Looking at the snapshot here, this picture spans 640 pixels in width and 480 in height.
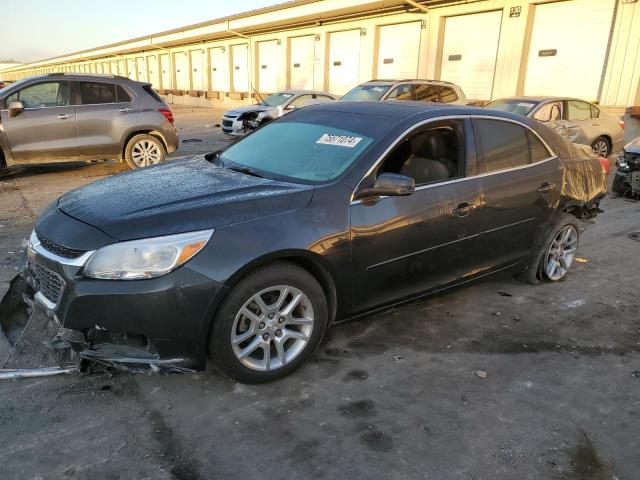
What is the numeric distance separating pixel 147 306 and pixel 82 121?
7.47 meters

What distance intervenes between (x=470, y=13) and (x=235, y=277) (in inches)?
696

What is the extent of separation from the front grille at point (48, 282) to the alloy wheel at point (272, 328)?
0.96 meters

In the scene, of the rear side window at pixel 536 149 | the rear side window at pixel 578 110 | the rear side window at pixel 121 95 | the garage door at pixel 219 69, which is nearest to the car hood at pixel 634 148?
the rear side window at pixel 578 110

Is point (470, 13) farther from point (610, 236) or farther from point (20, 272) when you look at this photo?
point (20, 272)

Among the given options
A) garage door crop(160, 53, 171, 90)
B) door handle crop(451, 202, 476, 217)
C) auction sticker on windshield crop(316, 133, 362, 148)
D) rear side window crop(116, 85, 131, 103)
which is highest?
garage door crop(160, 53, 171, 90)

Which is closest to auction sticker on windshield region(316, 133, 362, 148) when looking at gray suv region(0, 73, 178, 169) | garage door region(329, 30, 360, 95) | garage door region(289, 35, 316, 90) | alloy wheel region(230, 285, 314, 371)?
alloy wheel region(230, 285, 314, 371)

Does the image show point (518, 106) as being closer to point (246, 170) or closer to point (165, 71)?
point (246, 170)

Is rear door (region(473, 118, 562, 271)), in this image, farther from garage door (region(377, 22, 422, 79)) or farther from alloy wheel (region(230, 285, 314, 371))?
garage door (region(377, 22, 422, 79))

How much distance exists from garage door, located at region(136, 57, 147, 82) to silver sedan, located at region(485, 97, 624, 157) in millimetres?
40460

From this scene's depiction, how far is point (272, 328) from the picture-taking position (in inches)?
116

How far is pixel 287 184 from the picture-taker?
321 cm

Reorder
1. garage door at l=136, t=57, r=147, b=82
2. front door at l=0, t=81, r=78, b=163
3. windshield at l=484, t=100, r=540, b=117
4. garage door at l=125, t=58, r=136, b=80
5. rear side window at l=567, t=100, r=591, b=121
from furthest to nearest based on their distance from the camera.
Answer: garage door at l=125, t=58, r=136, b=80, garage door at l=136, t=57, r=147, b=82, rear side window at l=567, t=100, r=591, b=121, windshield at l=484, t=100, r=540, b=117, front door at l=0, t=81, r=78, b=163

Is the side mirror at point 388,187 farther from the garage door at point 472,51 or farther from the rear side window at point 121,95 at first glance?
the garage door at point 472,51

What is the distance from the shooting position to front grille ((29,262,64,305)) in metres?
2.69
